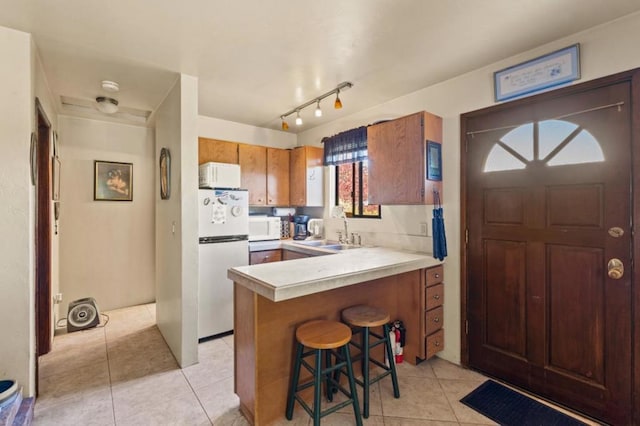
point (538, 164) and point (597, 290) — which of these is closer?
point (597, 290)

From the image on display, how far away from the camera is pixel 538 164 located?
7.07ft

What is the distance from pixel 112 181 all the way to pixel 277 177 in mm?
2097

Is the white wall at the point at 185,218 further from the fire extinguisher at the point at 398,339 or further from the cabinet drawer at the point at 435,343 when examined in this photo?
the cabinet drawer at the point at 435,343

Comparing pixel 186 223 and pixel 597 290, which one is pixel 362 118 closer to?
pixel 186 223

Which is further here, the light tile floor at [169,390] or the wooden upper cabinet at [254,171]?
the wooden upper cabinet at [254,171]

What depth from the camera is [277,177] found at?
4133 millimetres

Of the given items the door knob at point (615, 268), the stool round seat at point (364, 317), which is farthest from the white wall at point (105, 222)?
the door knob at point (615, 268)

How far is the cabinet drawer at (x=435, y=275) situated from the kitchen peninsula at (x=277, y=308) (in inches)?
9.3

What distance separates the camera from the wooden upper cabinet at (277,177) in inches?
160

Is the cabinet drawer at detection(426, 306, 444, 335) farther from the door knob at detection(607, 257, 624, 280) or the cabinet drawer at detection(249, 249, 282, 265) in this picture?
the cabinet drawer at detection(249, 249, 282, 265)

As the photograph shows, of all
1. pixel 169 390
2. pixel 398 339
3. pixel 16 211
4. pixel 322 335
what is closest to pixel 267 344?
pixel 322 335

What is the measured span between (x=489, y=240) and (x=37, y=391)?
3.54m

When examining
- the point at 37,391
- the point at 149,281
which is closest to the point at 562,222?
the point at 37,391

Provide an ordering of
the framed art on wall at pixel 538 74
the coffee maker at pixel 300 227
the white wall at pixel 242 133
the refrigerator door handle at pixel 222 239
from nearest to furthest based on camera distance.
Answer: the framed art on wall at pixel 538 74, the refrigerator door handle at pixel 222 239, the white wall at pixel 242 133, the coffee maker at pixel 300 227
